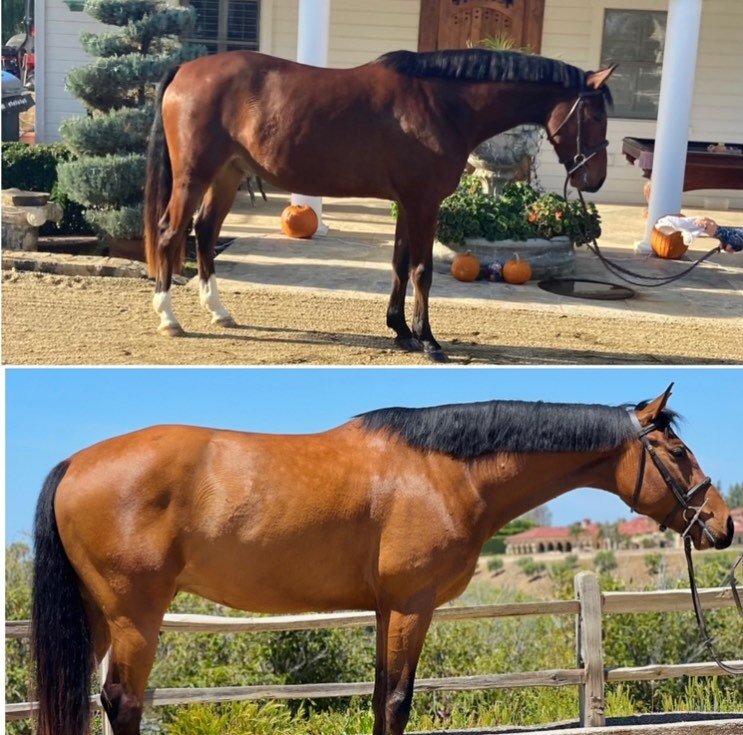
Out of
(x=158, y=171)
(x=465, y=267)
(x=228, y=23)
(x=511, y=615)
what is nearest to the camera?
(x=511, y=615)

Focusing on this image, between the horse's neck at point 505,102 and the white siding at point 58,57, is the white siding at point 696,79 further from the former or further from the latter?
the horse's neck at point 505,102

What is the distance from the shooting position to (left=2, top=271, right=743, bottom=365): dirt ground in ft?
22.0

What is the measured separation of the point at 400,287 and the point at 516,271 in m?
1.97

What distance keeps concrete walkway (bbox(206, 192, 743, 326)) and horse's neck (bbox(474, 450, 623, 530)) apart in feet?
13.6

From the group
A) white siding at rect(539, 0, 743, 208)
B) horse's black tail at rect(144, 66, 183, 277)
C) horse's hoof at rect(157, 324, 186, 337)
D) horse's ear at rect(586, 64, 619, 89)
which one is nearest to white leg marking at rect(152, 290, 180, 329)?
horse's hoof at rect(157, 324, 186, 337)

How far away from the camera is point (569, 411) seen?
13.0ft

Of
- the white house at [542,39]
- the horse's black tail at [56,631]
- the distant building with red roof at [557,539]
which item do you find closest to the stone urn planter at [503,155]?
the white house at [542,39]

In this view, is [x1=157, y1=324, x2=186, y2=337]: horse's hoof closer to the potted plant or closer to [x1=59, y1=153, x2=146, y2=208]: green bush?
[x1=59, y1=153, x2=146, y2=208]: green bush

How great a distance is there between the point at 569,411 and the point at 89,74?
6407mm

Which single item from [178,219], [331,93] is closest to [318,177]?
[331,93]

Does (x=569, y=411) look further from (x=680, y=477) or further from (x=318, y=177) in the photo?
(x=318, y=177)

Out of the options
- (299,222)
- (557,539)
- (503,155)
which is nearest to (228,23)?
(299,222)

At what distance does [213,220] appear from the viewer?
7.25 metres

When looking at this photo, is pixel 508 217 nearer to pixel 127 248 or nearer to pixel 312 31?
pixel 312 31
